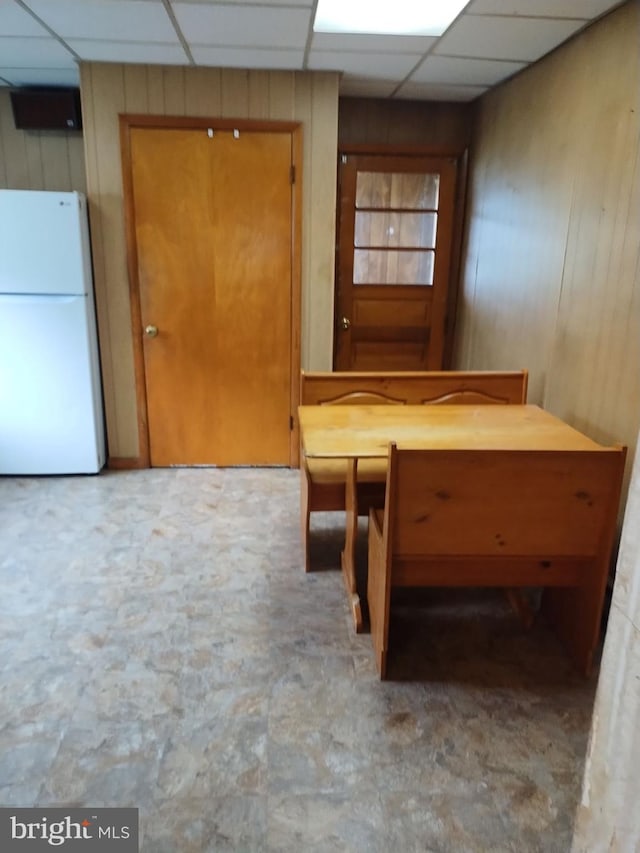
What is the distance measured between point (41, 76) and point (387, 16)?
7.20 ft

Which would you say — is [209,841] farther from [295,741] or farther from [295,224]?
[295,224]

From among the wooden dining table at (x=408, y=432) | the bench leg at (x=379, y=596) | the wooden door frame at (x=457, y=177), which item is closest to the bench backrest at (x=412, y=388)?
the wooden dining table at (x=408, y=432)

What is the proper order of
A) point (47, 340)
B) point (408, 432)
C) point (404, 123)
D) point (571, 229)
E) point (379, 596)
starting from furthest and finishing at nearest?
point (404, 123)
point (47, 340)
point (571, 229)
point (408, 432)
point (379, 596)

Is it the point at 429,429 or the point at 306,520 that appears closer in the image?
the point at 429,429

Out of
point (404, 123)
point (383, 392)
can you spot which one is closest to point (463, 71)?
point (404, 123)

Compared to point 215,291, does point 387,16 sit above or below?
above

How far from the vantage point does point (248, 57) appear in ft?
10.1

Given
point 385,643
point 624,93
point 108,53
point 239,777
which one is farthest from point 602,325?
point 108,53

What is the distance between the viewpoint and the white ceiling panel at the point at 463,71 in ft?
10.2

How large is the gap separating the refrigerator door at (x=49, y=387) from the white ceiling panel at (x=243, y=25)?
1542 millimetres

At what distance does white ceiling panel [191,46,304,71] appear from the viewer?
2988 millimetres

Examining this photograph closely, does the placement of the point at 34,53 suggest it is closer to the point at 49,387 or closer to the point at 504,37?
the point at 49,387

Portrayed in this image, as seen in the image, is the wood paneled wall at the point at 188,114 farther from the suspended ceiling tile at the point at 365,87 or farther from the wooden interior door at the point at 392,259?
the wooden interior door at the point at 392,259

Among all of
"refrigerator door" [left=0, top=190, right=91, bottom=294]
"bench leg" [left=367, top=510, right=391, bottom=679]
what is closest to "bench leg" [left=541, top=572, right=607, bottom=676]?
"bench leg" [left=367, top=510, right=391, bottom=679]
